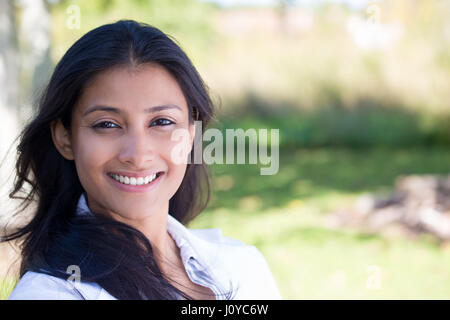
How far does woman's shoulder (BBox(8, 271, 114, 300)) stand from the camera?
1.47 m

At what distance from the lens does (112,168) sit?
1699 millimetres

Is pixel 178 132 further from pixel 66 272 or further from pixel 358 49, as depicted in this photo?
pixel 358 49

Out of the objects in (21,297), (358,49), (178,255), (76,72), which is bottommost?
(21,297)

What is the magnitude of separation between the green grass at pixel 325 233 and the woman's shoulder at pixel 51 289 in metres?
1.44

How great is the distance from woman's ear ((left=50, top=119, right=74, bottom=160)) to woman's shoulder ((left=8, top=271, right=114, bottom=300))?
48 cm

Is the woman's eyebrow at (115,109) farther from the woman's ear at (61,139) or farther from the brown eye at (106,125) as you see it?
the woman's ear at (61,139)

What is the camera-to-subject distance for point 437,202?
6.54 m

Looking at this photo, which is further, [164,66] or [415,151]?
[415,151]

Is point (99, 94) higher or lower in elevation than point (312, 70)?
lower

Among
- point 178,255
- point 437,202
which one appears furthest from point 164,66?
point 437,202

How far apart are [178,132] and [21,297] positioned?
2.31ft

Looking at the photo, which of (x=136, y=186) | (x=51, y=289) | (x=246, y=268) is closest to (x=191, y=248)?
(x=246, y=268)

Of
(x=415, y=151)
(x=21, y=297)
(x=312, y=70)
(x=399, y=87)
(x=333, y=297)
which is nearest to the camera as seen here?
(x=21, y=297)

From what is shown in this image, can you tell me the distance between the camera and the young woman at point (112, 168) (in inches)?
65.2
